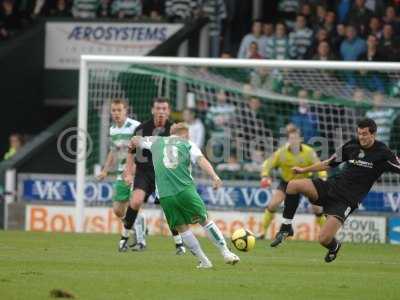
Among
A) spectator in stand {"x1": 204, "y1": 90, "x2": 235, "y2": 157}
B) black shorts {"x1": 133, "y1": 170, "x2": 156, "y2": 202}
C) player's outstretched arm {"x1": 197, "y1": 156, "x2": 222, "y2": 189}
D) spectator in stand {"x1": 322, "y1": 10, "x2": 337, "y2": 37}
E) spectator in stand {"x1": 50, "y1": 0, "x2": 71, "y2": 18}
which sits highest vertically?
spectator in stand {"x1": 322, "y1": 10, "x2": 337, "y2": 37}

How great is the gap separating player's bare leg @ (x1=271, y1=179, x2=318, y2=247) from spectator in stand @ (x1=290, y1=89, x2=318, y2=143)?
276 inches

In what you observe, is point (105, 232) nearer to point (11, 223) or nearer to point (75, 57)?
point (11, 223)

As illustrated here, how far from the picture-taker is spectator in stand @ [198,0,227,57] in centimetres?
2703

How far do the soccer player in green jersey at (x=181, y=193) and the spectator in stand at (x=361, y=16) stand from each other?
11.2 m

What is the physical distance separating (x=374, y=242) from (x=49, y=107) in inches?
397

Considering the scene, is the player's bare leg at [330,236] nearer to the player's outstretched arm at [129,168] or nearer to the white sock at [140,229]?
the player's outstretched arm at [129,168]

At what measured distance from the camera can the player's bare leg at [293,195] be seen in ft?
50.2

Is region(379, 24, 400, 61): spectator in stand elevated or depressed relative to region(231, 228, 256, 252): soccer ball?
elevated

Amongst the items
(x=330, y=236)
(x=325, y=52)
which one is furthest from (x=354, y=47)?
(x=330, y=236)

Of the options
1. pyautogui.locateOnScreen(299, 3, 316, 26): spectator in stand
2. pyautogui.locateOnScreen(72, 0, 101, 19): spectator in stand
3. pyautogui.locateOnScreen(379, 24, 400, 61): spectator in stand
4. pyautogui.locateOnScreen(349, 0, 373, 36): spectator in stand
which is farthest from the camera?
pyautogui.locateOnScreen(72, 0, 101, 19): spectator in stand

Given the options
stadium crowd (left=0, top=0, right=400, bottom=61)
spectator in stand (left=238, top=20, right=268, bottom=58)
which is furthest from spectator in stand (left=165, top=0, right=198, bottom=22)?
spectator in stand (left=238, top=20, right=268, bottom=58)

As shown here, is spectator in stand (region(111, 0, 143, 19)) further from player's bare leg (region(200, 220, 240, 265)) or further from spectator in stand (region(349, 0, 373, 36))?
player's bare leg (region(200, 220, 240, 265))

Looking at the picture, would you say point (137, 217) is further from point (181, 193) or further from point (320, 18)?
point (320, 18)

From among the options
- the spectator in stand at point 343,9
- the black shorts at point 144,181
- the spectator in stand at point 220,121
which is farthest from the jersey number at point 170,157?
the spectator in stand at point 343,9
